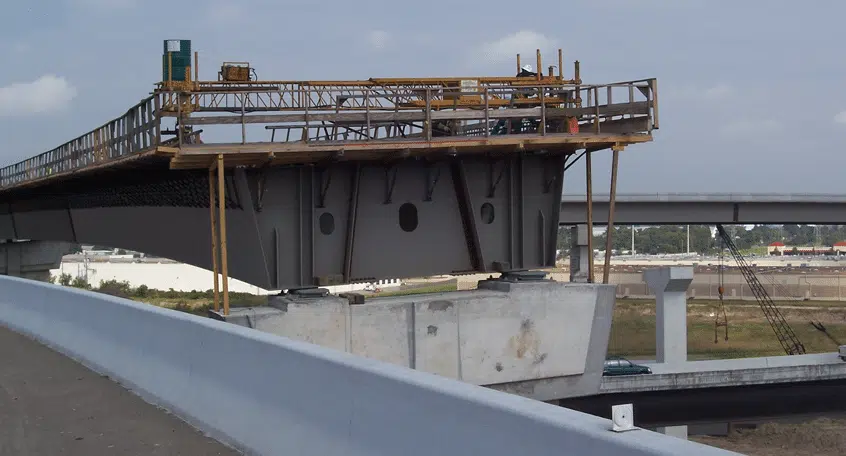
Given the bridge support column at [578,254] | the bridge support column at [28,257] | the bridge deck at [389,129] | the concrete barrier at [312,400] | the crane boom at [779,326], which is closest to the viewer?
the concrete barrier at [312,400]

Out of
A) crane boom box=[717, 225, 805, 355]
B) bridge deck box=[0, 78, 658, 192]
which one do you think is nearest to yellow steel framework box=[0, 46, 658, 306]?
bridge deck box=[0, 78, 658, 192]

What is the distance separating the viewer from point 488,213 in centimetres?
2334

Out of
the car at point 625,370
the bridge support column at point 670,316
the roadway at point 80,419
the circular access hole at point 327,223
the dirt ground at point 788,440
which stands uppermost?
the circular access hole at point 327,223

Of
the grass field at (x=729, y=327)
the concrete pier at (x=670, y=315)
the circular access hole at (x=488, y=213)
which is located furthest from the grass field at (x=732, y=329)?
the circular access hole at (x=488, y=213)

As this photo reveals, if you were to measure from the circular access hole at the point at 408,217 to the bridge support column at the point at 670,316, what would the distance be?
734 inches

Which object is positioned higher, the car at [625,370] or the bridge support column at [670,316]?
A: the bridge support column at [670,316]

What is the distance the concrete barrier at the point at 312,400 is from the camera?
493 centimetres

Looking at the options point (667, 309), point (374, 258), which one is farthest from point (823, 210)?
point (374, 258)

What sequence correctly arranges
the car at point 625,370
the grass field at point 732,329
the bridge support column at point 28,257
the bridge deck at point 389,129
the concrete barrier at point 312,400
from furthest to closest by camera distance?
1. the bridge support column at point 28,257
2. the grass field at point 732,329
3. the car at point 625,370
4. the bridge deck at point 389,129
5. the concrete barrier at point 312,400

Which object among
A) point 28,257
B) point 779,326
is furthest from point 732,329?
point 28,257

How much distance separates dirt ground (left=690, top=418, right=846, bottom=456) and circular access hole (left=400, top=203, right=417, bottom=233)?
17.7m

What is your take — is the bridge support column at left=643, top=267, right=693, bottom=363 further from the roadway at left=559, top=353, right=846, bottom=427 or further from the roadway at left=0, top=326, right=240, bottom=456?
the roadway at left=0, top=326, right=240, bottom=456

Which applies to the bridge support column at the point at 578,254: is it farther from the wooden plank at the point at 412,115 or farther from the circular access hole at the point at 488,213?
the wooden plank at the point at 412,115

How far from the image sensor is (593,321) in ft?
74.8
